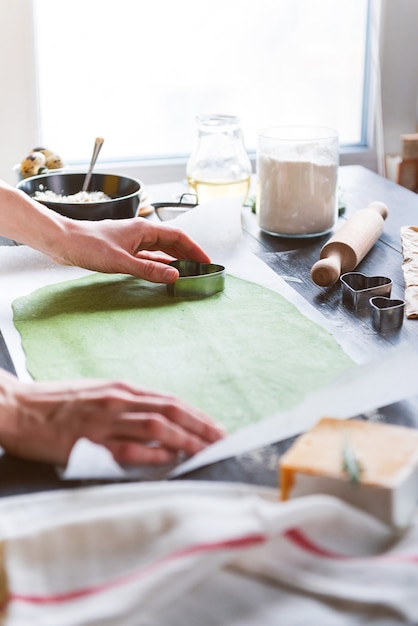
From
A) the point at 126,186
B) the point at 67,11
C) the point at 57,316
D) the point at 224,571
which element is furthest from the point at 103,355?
the point at 67,11

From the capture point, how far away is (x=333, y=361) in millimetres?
1000

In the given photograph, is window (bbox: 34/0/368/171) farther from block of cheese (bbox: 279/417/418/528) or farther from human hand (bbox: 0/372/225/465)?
block of cheese (bbox: 279/417/418/528)

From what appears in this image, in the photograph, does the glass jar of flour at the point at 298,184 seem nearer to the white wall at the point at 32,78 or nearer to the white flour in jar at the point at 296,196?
the white flour in jar at the point at 296,196

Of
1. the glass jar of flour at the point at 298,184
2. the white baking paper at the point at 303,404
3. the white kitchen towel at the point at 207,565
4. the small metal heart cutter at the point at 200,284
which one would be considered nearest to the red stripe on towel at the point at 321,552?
the white kitchen towel at the point at 207,565

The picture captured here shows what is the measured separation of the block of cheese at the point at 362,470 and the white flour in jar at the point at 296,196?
2.63ft

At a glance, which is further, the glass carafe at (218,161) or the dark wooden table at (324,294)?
the glass carafe at (218,161)

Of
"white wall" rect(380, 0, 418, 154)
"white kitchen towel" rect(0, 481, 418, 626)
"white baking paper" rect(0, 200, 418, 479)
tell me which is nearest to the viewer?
"white kitchen towel" rect(0, 481, 418, 626)

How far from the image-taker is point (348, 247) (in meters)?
1.32

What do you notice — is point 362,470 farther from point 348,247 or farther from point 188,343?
point 348,247

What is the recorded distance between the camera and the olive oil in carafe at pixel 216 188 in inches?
64.8

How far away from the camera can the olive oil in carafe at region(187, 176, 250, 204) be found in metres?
1.65

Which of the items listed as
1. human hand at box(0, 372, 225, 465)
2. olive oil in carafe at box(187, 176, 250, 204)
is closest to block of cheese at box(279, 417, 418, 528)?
human hand at box(0, 372, 225, 465)

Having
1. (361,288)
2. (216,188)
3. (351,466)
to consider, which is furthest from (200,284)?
(351,466)

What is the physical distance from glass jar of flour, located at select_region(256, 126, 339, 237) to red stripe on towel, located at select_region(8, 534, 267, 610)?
946 mm
